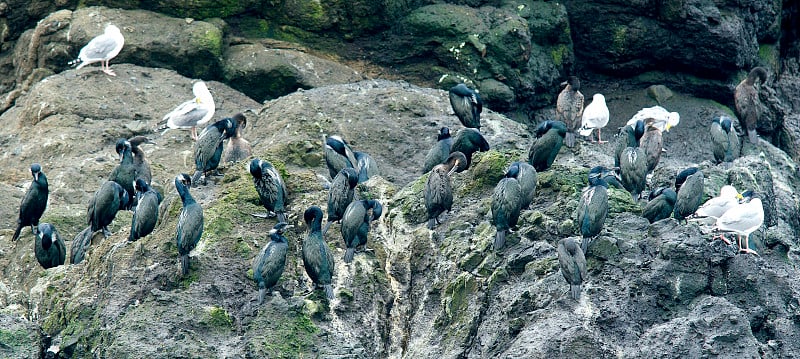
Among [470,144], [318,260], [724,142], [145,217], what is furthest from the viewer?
[724,142]

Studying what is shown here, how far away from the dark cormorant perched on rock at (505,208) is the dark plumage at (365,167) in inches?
122

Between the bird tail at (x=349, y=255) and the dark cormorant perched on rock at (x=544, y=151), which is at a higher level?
the dark cormorant perched on rock at (x=544, y=151)

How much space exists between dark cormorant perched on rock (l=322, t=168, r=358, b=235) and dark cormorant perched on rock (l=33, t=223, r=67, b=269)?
357cm

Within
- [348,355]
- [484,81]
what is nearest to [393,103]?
[484,81]

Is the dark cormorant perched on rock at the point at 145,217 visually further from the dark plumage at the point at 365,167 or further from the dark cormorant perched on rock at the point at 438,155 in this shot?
the dark cormorant perched on rock at the point at 438,155

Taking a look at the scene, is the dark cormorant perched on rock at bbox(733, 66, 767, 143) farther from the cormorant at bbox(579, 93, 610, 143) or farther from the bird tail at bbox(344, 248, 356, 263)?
the bird tail at bbox(344, 248, 356, 263)

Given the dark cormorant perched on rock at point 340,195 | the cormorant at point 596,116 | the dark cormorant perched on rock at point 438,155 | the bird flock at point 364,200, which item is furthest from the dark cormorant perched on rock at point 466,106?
the dark cormorant perched on rock at point 340,195

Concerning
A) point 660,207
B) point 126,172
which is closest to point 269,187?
point 126,172

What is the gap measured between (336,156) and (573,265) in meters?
5.12

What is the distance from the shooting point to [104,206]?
15805mm

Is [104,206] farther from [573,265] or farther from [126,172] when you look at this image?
[573,265]

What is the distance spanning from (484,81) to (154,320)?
12.5 metres

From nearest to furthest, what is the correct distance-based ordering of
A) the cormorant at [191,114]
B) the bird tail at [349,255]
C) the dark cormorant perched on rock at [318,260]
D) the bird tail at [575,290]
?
1. the bird tail at [575,290]
2. the dark cormorant perched on rock at [318,260]
3. the bird tail at [349,255]
4. the cormorant at [191,114]

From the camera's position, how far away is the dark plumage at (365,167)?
16.5 meters
